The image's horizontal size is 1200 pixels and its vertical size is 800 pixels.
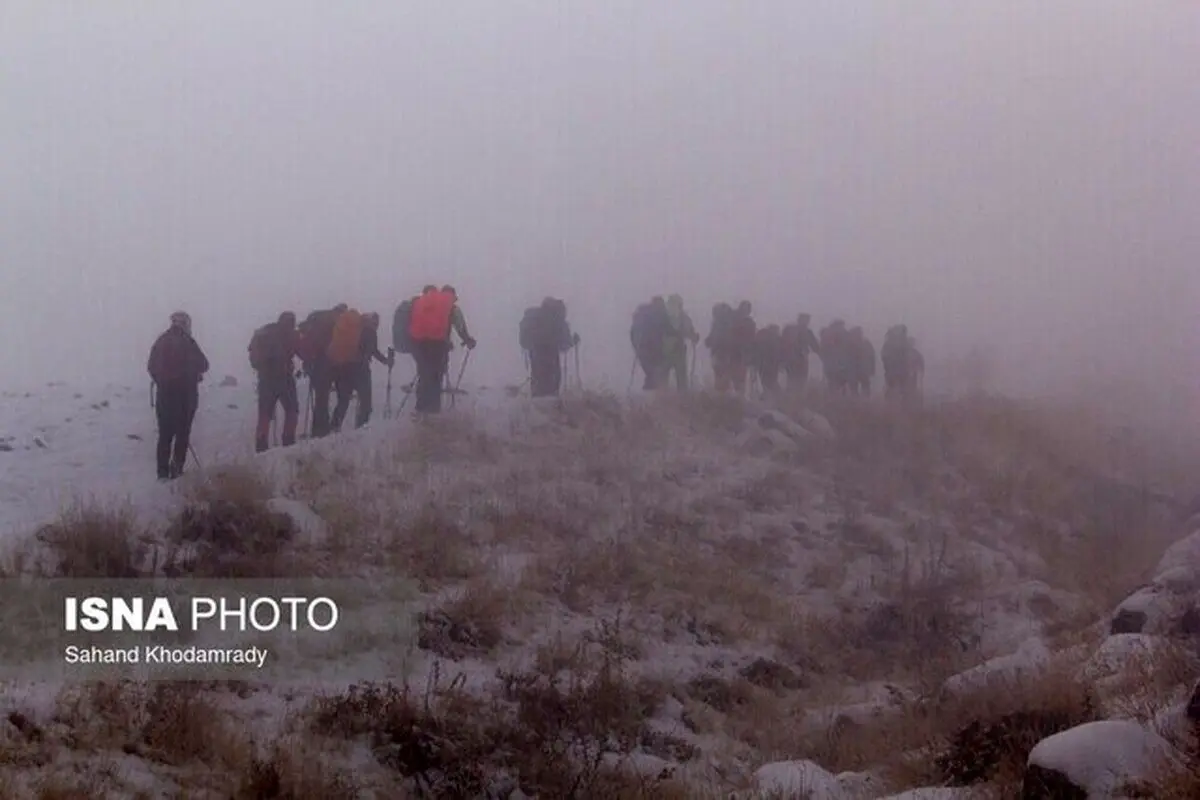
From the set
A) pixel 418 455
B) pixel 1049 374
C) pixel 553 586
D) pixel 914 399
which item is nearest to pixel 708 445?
pixel 418 455

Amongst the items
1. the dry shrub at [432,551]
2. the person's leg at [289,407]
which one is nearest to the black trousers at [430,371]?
the person's leg at [289,407]

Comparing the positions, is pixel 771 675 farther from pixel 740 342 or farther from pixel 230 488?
pixel 740 342

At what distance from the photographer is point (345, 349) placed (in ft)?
47.2

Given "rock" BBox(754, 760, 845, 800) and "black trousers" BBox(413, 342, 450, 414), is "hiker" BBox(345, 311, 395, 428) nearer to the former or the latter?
"black trousers" BBox(413, 342, 450, 414)

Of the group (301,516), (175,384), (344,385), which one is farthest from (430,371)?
(301,516)

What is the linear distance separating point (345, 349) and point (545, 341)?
15.8ft

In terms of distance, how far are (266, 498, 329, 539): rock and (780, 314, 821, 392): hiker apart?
597 inches

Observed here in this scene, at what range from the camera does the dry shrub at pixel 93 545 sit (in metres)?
7.86

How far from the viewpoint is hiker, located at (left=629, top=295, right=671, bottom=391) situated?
819 inches

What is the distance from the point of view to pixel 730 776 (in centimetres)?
721

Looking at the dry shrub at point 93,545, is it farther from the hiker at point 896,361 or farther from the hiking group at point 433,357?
the hiker at point 896,361

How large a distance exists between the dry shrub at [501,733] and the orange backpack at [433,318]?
7858 millimetres

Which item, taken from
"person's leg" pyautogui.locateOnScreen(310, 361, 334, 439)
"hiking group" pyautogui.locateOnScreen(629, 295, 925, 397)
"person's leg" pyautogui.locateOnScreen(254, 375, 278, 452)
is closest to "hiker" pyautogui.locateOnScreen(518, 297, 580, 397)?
"hiking group" pyautogui.locateOnScreen(629, 295, 925, 397)

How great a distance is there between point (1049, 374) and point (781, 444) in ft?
121
